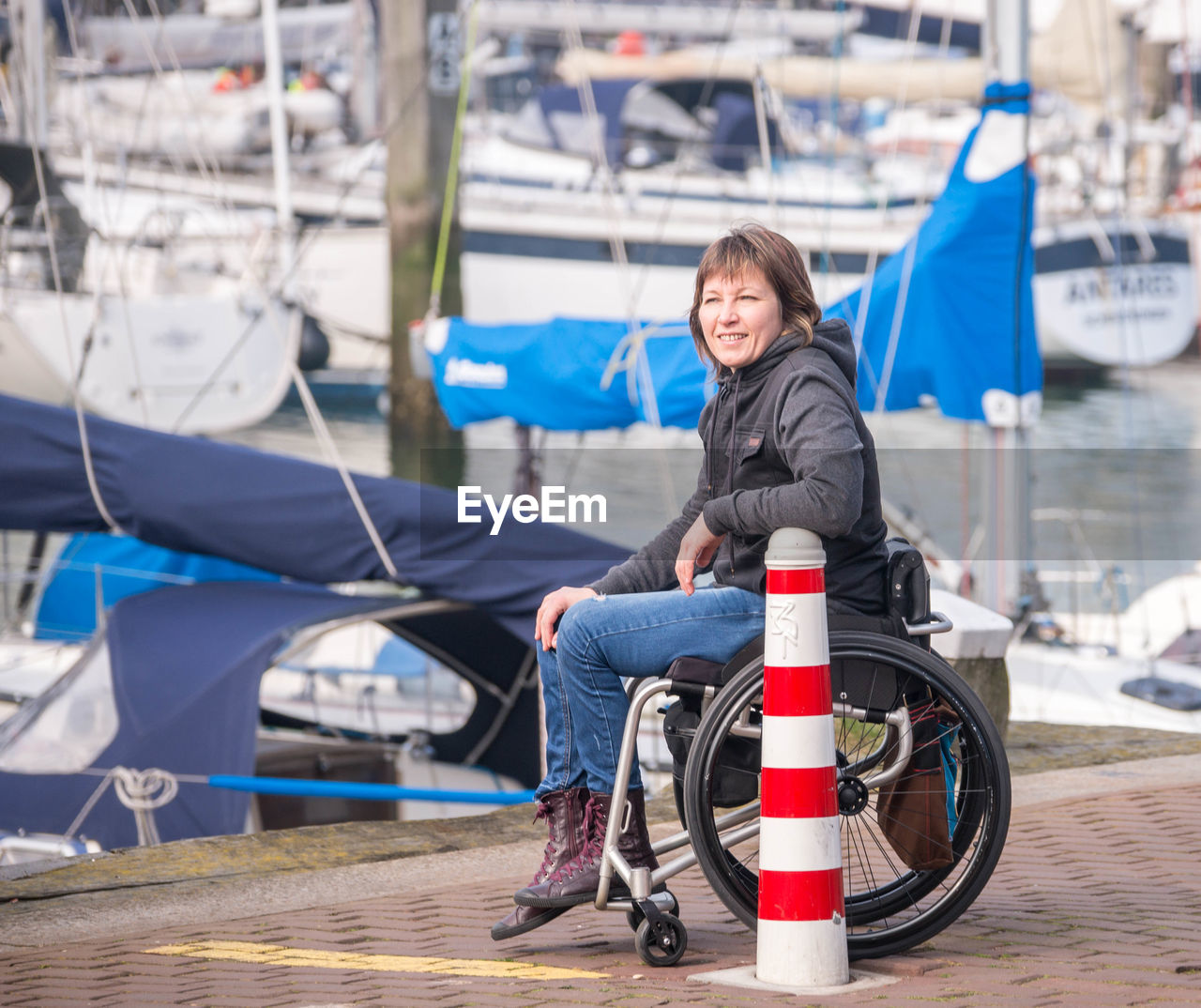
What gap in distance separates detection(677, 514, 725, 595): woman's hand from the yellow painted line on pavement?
2.53ft

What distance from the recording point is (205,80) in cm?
3188

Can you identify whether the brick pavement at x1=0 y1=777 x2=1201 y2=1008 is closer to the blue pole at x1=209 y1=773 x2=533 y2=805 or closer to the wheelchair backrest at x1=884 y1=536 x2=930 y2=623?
the wheelchair backrest at x1=884 y1=536 x2=930 y2=623

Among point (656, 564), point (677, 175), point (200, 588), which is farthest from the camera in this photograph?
point (677, 175)

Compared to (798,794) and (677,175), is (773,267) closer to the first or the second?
(798,794)

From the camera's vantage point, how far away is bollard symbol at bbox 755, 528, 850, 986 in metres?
3.11

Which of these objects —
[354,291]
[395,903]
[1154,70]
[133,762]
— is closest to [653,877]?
[395,903]

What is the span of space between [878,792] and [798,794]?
0.42m

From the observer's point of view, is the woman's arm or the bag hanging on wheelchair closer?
the bag hanging on wheelchair

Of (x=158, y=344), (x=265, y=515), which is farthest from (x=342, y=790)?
(x=158, y=344)

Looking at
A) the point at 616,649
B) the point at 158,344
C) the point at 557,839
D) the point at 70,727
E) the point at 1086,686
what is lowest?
the point at 1086,686

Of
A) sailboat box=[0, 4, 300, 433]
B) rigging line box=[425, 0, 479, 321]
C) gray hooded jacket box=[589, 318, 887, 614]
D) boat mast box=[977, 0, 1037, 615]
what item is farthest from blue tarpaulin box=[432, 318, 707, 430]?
sailboat box=[0, 4, 300, 433]

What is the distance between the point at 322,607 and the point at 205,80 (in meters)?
26.4

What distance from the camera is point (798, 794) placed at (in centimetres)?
312

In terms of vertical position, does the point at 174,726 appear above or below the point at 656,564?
below
